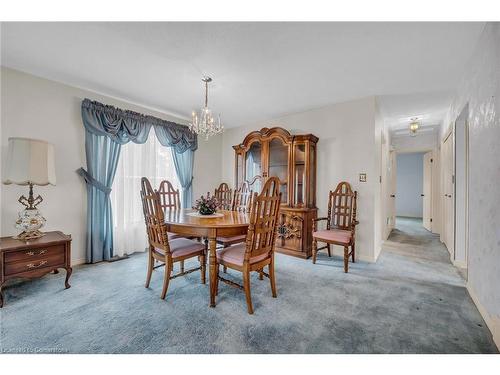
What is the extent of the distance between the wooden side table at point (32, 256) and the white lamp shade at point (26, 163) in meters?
0.59

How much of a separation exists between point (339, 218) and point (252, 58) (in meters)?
2.46

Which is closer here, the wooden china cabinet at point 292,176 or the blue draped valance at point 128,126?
the blue draped valance at point 128,126

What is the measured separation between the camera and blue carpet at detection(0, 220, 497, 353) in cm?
148

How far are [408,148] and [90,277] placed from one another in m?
6.96

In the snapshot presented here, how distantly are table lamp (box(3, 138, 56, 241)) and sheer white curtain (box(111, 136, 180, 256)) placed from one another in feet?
3.16

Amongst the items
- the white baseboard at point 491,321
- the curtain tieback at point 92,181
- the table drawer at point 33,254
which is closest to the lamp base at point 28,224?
the table drawer at point 33,254

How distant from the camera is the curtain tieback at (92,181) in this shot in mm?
2918

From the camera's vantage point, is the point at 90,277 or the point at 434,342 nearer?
the point at 434,342

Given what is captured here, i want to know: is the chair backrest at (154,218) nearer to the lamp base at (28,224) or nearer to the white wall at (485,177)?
the lamp base at (28,224)

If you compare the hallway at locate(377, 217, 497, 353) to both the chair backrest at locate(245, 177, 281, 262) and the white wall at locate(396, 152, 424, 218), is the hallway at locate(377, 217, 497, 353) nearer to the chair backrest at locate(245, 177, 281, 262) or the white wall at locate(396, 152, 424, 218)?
the chair backrest at locate(245, 177, 281, 262)

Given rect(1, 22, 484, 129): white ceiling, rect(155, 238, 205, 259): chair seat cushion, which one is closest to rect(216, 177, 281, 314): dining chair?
rect(155, 238, 205, 259): chair seat cushion
